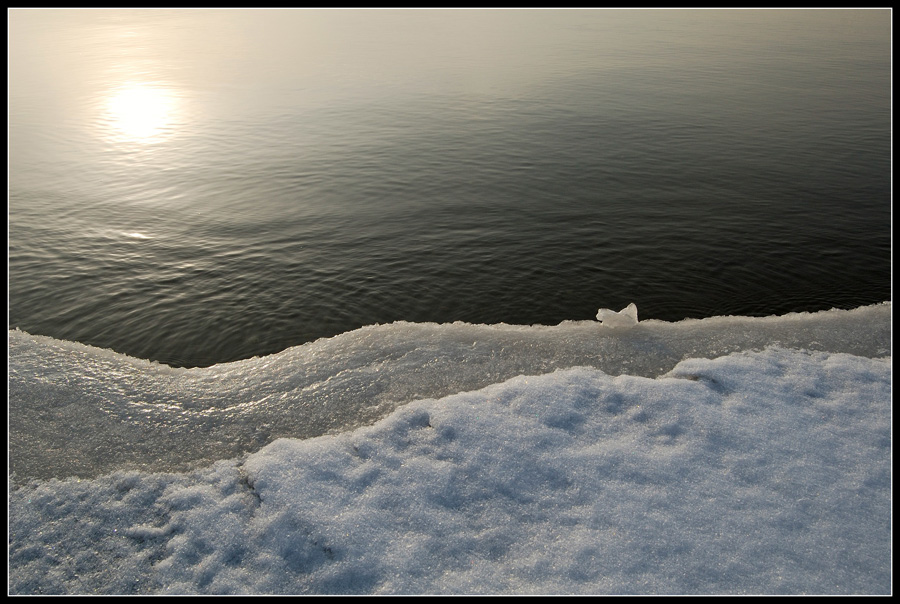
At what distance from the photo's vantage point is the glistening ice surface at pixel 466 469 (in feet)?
19.0

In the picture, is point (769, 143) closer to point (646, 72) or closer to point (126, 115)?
point (646, 72)

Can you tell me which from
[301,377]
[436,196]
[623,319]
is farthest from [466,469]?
[436,196]

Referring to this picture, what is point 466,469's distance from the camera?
22.4 ft

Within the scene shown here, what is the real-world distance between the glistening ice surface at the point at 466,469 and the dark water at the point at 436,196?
316 centimetres

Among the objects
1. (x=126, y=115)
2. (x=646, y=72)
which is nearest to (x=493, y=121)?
(x=646, y=72)

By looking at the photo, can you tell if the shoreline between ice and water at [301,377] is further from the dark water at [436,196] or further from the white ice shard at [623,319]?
the dark water at [436,196]

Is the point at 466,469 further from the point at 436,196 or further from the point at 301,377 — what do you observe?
the point at 436,196

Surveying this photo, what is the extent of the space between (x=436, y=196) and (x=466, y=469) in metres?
13.8

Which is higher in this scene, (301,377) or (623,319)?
(623,319)

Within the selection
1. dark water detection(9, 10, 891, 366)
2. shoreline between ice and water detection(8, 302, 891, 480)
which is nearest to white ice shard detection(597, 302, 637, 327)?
shoreline between ice and water detection(8, 302, 891, 480)

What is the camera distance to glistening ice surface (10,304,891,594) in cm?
579

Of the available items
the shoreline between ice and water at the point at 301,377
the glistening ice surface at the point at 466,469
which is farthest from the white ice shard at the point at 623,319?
the glistening ice surface at the point at 466,469

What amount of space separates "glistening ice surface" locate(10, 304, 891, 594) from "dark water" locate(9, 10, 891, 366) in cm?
316

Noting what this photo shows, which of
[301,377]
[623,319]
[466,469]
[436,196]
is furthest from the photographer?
[436,196]
